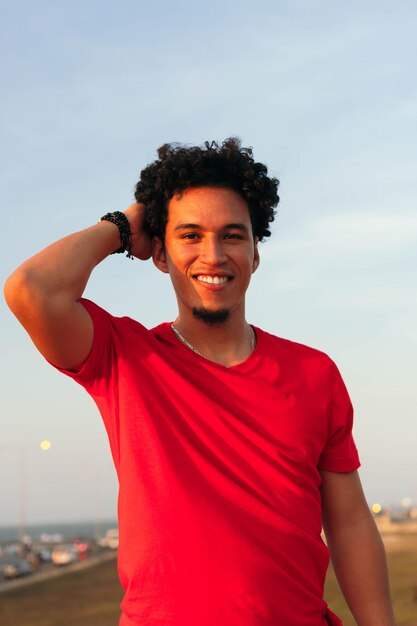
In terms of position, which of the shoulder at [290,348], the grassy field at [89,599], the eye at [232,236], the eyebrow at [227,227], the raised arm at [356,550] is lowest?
the grassy field at [89,599]

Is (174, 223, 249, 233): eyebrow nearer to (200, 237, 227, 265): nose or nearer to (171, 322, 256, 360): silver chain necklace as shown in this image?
(200, 237, 227, 265): nose

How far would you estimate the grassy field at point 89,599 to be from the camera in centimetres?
2238

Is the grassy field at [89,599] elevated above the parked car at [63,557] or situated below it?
above

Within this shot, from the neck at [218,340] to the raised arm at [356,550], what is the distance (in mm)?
496

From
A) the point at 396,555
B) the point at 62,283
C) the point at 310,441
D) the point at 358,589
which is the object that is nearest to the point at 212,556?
the point at 310,441

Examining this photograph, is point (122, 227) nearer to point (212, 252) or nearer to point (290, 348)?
point (212, 252)

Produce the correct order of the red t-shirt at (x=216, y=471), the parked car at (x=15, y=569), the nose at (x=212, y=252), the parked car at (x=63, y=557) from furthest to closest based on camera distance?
1. the parked car at (x=63, y=557)
2. the parked car at (x=15, y=569)
3. the nose at (x=212, y=252)
4. the red t-shirt at (x=216, y=471)

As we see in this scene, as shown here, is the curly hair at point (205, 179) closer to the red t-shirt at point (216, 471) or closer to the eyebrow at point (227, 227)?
the eyebrow at point (227, 227)

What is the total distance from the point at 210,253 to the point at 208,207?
20cm

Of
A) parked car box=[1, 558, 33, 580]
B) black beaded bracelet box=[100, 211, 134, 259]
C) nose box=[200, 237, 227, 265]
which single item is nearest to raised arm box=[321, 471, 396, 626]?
nose box=[200, 237, 227, 265]

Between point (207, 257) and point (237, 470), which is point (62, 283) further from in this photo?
point (237, 470)


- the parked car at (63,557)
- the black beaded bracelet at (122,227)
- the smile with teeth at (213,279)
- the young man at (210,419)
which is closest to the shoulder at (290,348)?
the young man at (210,419)

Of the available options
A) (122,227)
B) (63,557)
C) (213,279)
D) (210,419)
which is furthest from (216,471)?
(63,557)

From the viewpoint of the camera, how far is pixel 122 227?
347cm
